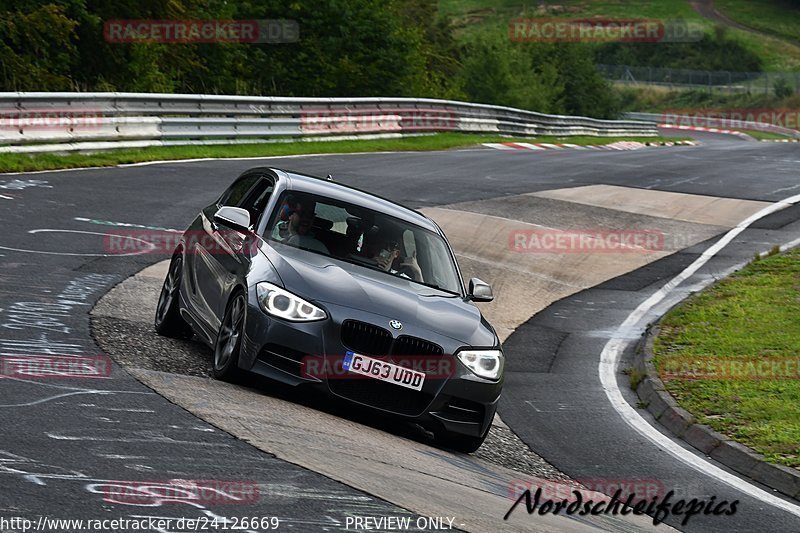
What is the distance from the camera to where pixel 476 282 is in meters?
9.44

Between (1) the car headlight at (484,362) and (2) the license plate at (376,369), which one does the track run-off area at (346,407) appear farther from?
(1) the car headlight at (484,362)

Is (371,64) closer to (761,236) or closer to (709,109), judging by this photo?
(761,236)

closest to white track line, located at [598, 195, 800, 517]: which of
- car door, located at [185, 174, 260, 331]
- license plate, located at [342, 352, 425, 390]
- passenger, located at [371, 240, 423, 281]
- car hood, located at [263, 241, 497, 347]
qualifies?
car hood, located at [263, 241, 497, 347]

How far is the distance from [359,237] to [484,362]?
158cm

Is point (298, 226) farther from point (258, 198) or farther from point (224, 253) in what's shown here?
point (258, 198)

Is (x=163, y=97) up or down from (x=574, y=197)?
up

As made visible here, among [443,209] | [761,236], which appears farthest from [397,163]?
[761,236]

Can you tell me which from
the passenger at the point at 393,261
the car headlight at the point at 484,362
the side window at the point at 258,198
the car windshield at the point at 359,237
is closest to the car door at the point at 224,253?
the side window at the point at 258,198

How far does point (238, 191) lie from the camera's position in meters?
10.5

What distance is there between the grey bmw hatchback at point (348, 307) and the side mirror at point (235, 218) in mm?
15

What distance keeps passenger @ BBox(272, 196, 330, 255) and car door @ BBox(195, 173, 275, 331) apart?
24cm

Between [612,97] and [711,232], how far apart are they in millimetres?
61994

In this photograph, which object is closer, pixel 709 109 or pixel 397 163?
pixel 397 163

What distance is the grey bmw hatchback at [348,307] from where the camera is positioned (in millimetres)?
8000
